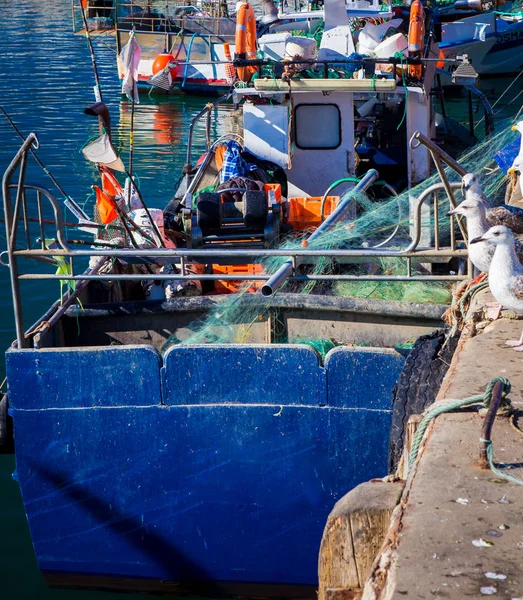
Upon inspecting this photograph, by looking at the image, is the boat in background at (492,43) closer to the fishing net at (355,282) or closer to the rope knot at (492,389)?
the fishing net at (355,282)

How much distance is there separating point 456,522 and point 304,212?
20.4 ft

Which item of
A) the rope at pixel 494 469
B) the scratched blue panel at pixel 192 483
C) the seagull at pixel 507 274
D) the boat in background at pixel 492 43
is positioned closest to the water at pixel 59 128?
the boat in background at pixel 492 43

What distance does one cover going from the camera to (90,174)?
18016mm

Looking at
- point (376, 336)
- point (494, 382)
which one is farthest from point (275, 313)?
point (494, 382)

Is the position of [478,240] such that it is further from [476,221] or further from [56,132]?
[56,132]

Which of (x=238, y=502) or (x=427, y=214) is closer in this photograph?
(x=238, y=502)

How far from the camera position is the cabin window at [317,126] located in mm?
9562

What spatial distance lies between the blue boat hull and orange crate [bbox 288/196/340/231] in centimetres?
351

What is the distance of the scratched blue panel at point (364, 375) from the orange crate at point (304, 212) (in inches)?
139

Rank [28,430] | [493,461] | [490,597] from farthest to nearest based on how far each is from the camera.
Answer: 1. [28,430]
2. [493,461]
3. [490,597]

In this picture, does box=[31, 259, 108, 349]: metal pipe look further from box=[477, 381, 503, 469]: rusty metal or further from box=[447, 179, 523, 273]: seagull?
box=[477, 381, 503, 469]: rusty metal

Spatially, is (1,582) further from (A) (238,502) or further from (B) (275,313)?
(B) (275,313)

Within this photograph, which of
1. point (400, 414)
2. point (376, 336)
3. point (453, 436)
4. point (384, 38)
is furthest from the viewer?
point (384, 38)

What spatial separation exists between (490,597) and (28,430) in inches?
154
